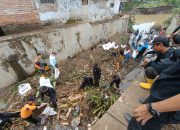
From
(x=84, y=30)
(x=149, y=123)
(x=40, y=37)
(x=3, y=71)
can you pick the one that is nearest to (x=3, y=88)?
(x=3, y=71)

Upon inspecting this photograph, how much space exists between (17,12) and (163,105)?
27.1 ft

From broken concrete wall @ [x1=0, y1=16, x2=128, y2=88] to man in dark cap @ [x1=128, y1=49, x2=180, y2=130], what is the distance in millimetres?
6722

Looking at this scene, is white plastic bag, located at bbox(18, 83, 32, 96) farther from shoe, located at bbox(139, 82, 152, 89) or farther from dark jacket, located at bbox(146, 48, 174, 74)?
dark jacket, located at bbox(146, 48, 174, 74)

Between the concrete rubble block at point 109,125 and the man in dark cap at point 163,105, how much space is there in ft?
3.10

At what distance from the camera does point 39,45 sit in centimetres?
799

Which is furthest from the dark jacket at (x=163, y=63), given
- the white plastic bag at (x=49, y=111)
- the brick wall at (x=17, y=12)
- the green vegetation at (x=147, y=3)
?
the green vegetation at (x=147, y=3)

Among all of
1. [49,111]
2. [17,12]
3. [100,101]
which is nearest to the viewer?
[49,111]

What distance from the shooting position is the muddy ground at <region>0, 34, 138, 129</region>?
5.50 meters

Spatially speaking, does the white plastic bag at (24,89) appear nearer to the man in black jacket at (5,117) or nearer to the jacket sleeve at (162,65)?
the man in black jacket at (5,117)

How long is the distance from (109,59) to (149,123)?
8.57 m

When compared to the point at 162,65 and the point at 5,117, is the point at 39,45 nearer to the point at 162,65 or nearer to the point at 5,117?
the point at 5,117

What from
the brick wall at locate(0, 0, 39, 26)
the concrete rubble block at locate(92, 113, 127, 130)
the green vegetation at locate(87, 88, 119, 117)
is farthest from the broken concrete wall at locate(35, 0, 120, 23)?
the concrete rubble block at locate(92, 113, 127, 130)

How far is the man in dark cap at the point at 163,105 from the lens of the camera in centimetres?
140

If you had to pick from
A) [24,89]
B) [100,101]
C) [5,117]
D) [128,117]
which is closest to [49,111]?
[5,117]
